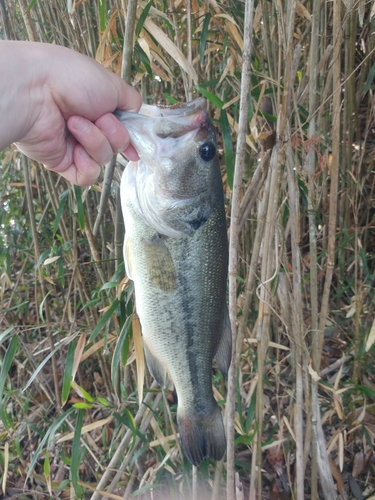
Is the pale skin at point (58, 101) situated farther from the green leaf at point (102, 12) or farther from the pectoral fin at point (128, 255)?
the green leaf at point (102, 12)

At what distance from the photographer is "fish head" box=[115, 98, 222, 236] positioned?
1.19 m

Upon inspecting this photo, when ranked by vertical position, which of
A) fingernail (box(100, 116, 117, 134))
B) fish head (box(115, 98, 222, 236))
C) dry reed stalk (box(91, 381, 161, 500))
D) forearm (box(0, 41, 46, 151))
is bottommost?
dry reed stalk (box(91, 381, 161, 500))

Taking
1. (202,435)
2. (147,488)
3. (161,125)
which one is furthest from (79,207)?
(147,488)

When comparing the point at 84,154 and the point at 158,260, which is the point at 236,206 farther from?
the point at 84,154

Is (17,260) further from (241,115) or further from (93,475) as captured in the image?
(241,115)

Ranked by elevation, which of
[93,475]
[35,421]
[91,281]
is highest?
[91,281]

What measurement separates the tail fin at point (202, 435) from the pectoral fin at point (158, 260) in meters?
0.52

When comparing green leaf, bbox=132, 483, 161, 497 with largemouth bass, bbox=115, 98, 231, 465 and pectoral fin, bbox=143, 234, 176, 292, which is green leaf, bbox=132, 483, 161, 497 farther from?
pectoral fin, bbox=143, 234, 176, 292

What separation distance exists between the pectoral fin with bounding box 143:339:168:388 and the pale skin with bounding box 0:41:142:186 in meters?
0.69

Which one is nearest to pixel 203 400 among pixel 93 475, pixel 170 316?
pixel 170 316

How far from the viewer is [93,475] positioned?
2.51 m

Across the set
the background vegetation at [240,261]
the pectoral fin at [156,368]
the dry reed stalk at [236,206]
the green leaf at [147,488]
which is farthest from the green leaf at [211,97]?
the green leaf at [147,488]

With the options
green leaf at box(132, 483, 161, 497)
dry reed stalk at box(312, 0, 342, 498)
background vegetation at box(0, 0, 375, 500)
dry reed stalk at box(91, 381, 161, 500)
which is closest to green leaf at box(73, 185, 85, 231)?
background vegetation at box(0, 0, 375, 500)

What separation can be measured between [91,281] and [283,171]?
167cm
